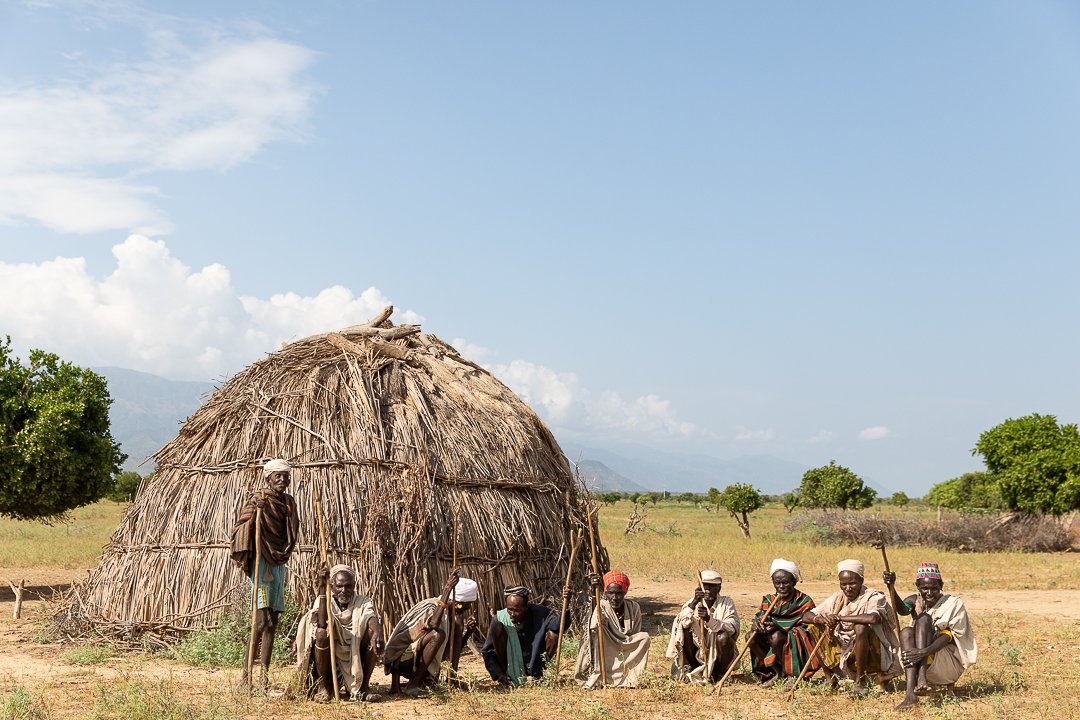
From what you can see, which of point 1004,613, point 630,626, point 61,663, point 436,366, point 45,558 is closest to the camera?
point 630,626

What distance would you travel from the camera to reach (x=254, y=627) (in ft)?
22.6

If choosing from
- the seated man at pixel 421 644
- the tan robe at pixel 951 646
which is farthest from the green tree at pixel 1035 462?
the seated man at pixel 421 644

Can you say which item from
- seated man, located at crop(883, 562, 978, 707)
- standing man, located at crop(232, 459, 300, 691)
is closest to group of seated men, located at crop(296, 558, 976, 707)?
seated man, located at crop(883, 562, 978, 707)

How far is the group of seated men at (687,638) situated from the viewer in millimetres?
6793

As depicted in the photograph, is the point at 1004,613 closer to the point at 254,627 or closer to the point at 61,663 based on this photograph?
the point at 254,627

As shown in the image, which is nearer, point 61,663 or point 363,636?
point 363,636

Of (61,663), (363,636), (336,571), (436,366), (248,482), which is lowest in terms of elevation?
(61,663)

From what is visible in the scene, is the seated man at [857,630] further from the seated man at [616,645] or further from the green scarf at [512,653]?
the green scarf at [512,653]

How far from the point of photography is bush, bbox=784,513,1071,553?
72.2ft

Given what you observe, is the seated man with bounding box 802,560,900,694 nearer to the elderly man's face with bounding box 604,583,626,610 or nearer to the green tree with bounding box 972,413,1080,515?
the elderly man's face with bounding box 604,583,626,610

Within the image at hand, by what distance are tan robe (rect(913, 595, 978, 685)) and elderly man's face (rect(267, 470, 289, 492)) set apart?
462cm

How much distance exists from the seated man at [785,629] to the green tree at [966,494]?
33.7 m

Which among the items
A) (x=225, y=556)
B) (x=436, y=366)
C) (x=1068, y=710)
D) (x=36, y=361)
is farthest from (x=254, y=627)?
(x=36, y=361)

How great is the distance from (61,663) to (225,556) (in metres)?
1.61
